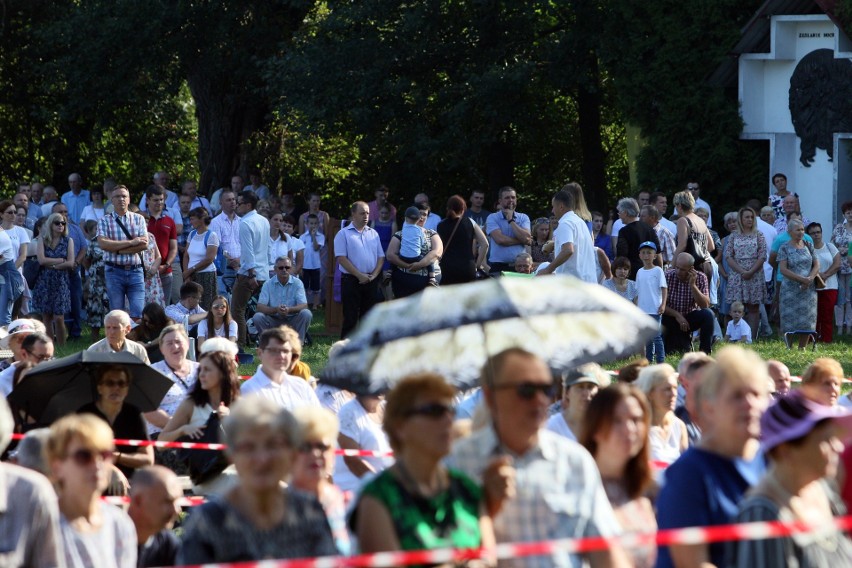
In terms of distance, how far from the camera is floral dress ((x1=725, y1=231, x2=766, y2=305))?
774 inches

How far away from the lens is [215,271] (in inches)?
767

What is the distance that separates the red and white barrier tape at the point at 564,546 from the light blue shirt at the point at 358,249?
13453 millimetres

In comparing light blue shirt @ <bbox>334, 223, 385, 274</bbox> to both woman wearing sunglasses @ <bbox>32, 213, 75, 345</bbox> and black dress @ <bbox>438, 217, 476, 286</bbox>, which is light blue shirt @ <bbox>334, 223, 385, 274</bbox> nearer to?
black dress @ <bbox>438, 217, 476, 286</bbox>

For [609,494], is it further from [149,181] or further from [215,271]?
[149,181]

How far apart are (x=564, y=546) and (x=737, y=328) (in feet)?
45.4

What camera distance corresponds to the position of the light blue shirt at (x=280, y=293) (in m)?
18.3

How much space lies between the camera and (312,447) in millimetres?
6051

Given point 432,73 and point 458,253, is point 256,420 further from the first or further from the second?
point 432,73

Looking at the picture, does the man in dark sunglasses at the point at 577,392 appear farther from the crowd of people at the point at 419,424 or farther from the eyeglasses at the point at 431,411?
the eyeglasses at the point at 431,411

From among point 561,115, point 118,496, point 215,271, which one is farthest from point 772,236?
point 118,496

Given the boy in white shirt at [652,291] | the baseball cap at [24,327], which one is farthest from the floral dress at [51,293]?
the baseball cap at [24,327]

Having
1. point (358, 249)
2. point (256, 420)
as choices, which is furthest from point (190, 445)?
point (358, 249)

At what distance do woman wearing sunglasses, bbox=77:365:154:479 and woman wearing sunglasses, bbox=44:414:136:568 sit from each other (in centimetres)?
344

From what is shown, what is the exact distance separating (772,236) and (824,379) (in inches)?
475
